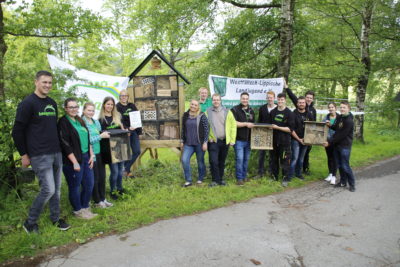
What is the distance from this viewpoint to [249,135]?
6.61m

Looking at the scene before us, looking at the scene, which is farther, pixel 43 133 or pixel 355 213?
pixel 355 213

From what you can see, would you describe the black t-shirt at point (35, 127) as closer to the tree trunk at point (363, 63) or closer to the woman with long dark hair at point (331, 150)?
the woman with long dark hair at point (331, 150)

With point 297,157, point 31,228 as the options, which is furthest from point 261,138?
point 31,228

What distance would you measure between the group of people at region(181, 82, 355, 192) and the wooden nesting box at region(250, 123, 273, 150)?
0.14 m

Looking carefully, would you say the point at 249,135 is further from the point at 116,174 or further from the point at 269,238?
the point at 116,174

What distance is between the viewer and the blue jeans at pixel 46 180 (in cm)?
387

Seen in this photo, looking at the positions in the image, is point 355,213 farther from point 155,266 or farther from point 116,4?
point 116,4

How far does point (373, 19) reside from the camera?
41.6 feet

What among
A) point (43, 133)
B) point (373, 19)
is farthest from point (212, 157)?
point (373, 19)

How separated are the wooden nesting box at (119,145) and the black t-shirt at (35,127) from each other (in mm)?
1216

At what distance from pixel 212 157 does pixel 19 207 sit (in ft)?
12.3

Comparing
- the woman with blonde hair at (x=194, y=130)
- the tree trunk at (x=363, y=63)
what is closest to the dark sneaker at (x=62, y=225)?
the woman with blonde hair at (x=194, y=130)

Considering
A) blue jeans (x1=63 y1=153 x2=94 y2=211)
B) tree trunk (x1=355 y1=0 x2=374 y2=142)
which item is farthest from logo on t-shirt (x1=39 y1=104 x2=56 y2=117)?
tree trunk (x1=355 y1=0 x2=374 y2=142)

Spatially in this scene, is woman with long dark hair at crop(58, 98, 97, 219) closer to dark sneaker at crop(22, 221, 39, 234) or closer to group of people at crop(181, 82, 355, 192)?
dark sneaker at crop(22, 221, 39, 234)
